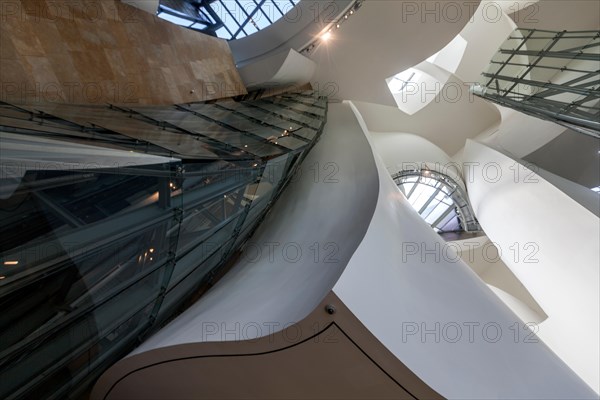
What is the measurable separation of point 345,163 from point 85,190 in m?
5.62

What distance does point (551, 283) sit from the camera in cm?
697

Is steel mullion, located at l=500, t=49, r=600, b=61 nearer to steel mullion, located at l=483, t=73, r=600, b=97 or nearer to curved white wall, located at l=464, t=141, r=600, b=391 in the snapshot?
steel mullion, located at l=483, t=73, r=600, b=97

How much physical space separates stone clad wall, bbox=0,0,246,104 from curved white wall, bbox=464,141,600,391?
7.95 m

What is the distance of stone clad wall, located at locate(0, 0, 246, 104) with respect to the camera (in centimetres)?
466

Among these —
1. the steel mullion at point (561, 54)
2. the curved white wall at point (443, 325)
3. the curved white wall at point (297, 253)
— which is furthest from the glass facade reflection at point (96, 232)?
A: the steel mullion at point (561, 54)

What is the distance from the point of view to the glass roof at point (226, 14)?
535 inches

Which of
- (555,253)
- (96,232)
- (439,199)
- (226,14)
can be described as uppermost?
(226,14)

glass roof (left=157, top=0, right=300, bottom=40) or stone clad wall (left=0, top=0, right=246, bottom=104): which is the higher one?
glass roof (left=157, top=0, right=300, bottom=40)

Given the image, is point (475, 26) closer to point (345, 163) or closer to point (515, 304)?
point (345, 163)

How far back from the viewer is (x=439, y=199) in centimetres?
→ 1496

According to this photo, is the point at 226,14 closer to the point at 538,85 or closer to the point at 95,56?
the point at 95,56

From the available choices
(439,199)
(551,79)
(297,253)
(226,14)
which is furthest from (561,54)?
(226,14)

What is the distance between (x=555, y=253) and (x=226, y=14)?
52.7 feet

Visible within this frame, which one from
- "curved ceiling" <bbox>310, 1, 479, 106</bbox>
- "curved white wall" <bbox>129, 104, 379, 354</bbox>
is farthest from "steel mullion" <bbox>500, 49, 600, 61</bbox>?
"curved white wall" <bbox>129, 104, 379, 354</bbox>
